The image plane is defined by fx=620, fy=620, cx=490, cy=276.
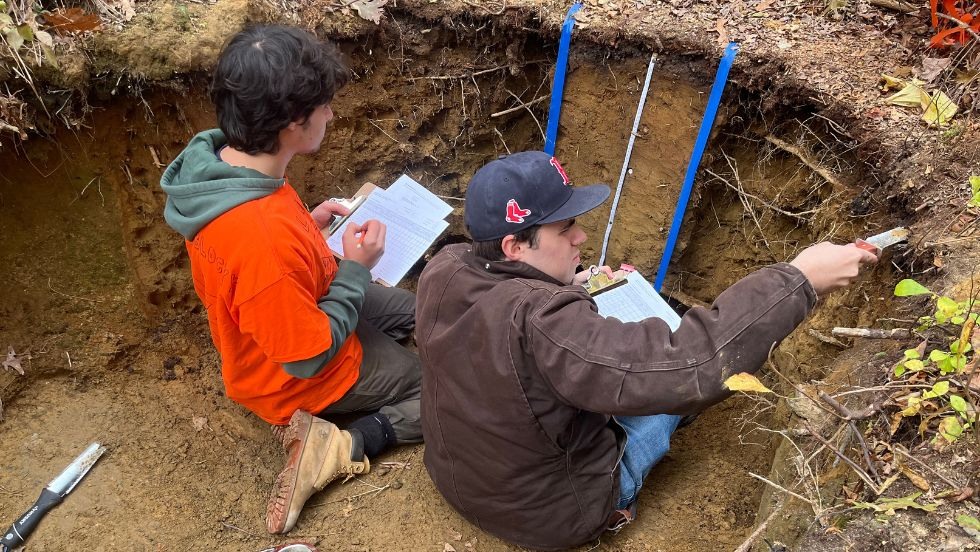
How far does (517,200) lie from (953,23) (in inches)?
107

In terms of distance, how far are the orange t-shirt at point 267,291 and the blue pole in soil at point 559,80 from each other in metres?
2.04

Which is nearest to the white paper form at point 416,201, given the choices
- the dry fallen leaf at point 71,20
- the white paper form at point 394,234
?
the white paper form at point 394,234

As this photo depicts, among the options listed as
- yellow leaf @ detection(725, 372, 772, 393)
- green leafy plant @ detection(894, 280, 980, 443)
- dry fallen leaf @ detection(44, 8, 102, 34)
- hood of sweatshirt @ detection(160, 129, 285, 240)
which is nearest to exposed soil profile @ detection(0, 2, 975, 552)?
dry fallen leaf @ detection(44, 8, 102, 34)

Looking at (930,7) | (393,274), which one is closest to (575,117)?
(393,274)

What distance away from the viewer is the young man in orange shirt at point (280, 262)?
89.3 inches

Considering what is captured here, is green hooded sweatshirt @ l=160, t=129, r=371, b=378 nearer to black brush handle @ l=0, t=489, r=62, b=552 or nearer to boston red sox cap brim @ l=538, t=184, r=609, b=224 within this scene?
boston red sox cap brim @ l=538, t=184, r=609, b=224

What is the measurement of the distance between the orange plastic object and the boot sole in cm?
363

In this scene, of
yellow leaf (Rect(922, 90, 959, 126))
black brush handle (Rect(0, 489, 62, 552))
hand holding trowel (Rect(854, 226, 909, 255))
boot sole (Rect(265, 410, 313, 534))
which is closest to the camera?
hand holding trowel (Rect(854, 226, 909, 255))

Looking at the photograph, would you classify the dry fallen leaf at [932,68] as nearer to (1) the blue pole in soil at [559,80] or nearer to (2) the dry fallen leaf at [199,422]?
(1) the blue pole in soil at [559,80]

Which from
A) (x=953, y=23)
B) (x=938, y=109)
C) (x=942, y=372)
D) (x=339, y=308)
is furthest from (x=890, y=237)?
(x=339, y=308)

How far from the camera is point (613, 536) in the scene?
2646mm

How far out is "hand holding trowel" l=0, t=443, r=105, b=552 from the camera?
Answer: 8.63ft

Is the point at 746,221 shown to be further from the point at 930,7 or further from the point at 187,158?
the point at 187,158

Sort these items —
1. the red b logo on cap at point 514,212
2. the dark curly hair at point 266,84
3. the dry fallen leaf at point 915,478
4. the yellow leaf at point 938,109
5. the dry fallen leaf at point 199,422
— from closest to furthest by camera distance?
the dry fallen leaf at point 915,478
the red b logo on cap at point 514,212
the dark curly hair at point 266,84
the yellow leaf at point 938,109
the dry fallen leaf at point 199,422
